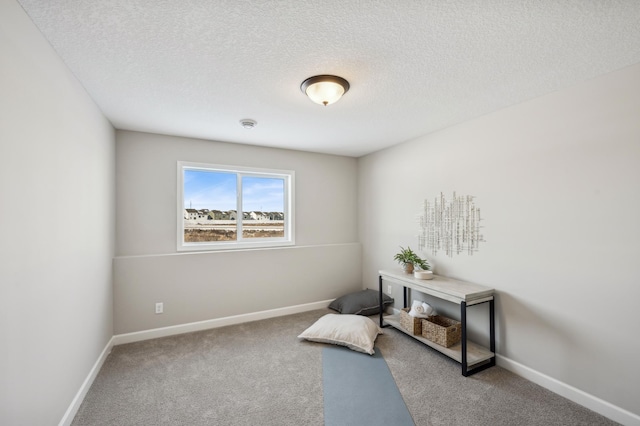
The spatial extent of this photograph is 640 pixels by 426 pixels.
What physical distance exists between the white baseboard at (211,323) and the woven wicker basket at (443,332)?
1.71 metres

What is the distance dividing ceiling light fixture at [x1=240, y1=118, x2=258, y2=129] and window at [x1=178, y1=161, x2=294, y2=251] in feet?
2.91

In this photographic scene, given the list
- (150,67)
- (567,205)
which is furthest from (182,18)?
(567,205)

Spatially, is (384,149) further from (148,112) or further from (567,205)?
(148,112)

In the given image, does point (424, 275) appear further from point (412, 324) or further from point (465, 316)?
point (465, 316)

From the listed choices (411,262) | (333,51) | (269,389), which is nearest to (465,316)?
(411,262)

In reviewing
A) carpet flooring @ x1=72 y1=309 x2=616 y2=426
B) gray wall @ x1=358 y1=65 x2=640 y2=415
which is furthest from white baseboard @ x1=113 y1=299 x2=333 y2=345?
gray wall @ x1=358 y1=65 x2=640 y2=415

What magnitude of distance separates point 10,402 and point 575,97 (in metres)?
3.90

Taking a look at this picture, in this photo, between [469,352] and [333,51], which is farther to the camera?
[469,352]

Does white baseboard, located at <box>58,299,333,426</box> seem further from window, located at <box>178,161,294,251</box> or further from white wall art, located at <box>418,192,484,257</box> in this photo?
white wall art, located at <box>418,192,484,257</box>

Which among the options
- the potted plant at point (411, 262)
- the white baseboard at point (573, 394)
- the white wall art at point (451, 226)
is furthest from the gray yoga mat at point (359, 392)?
the white wall art at point (451, 226)

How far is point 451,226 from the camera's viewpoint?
3.12 meters

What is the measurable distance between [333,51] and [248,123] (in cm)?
151

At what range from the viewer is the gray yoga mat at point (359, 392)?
76.8 inches

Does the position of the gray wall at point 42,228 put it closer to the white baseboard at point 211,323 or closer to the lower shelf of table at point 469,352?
the white baseboard at point 211,323
